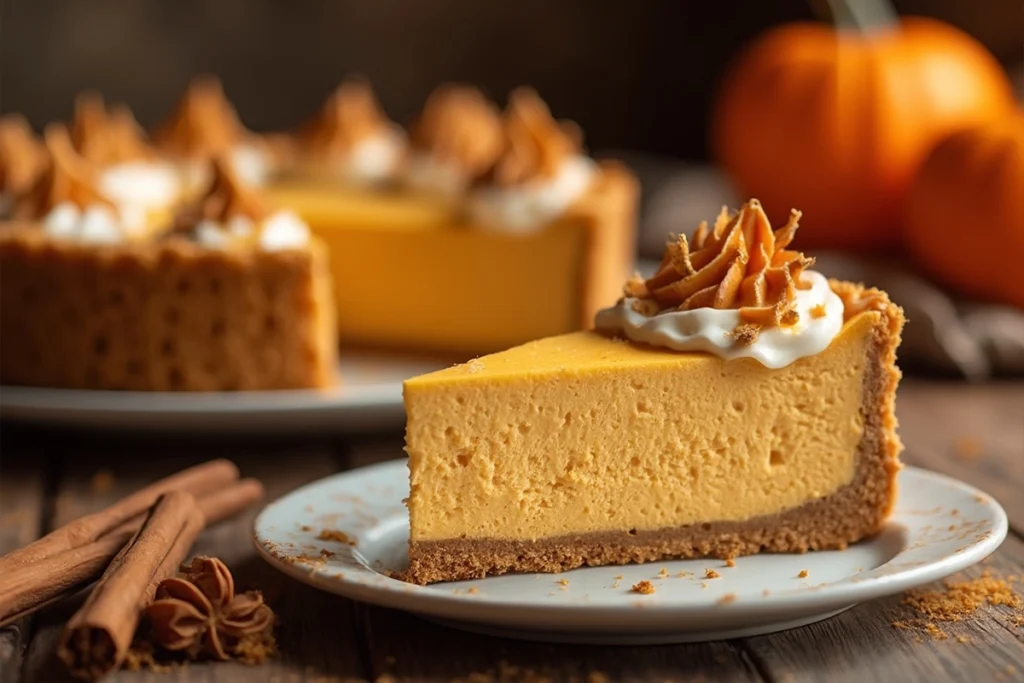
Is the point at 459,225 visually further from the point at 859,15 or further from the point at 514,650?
the point at 514,650

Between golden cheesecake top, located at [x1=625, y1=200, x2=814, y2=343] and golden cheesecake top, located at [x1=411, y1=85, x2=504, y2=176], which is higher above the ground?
golden cheesecake top, located at [x1=625, y1=200, x2=814, y2=343]

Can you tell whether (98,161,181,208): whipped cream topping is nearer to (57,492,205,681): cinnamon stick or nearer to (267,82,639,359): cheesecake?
(267,82,639,359): cheesecake

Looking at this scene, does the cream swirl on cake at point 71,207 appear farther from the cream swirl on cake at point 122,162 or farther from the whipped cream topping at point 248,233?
the cream swirl on cake at point 122,162

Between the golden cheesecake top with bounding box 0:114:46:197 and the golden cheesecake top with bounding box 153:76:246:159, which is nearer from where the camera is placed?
the golden cheesecake top with bounding box 0:114:46:197

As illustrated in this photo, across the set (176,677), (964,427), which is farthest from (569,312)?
(176,677)

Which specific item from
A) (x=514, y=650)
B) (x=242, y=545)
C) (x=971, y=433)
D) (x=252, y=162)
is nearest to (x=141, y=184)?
(x=252, y=162)

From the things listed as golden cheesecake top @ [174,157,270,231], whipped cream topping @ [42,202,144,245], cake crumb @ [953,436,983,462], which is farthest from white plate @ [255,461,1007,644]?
whipped cream topping @ [42,202,144,245]

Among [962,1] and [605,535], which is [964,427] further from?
[962,1]

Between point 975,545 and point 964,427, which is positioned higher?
point 975,545
